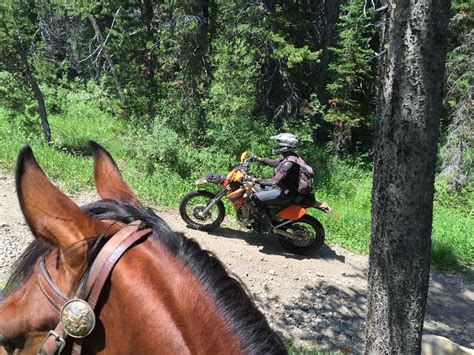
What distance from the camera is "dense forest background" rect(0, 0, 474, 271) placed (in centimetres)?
1026

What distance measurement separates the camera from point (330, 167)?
12.8 metres

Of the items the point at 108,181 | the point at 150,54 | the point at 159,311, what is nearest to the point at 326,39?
the point at 150,54

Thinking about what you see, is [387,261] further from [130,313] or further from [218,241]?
[218,241]

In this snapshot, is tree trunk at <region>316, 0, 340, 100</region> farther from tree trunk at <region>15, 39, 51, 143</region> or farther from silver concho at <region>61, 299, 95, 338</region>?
silver concho at <region>61, 299, 95, 338</region>

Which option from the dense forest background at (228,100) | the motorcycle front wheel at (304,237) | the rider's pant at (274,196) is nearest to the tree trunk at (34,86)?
the dense forest background at (228,100)

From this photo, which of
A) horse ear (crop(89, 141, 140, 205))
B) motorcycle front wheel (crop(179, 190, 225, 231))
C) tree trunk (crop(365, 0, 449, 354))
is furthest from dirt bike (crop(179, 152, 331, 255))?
horse ear (crop(89, 141, 140, 205))

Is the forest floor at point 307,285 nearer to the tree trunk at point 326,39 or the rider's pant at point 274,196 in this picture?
the rider's pant at point 274,196

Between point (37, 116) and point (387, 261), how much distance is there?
11.8m

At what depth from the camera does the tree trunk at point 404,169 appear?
2.20m

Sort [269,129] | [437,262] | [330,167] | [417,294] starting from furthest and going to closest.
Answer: [330,167], [269,129], [437,262], [417,294]

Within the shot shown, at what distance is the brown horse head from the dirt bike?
20.6 ft

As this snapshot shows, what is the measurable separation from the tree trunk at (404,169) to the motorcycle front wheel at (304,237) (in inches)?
198

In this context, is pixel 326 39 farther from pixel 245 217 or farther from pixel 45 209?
pixel 45 209

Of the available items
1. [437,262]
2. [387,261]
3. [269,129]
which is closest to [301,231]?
[437,262]
